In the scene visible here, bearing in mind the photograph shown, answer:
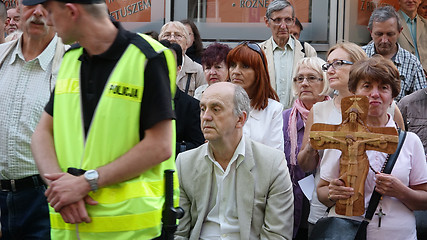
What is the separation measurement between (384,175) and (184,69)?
10.3 ft

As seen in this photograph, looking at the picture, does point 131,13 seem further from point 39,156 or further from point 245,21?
point 39,156

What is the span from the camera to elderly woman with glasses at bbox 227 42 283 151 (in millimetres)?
5449

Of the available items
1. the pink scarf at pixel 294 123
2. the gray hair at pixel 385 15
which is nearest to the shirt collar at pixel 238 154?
the pink scarf at pixel 294 123

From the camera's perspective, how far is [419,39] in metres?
8.11

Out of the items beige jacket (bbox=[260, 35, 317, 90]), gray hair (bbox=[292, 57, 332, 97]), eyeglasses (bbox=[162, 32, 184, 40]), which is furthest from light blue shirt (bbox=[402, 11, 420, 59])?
eyeglasses (bbox=[162, 32, 184, 40])

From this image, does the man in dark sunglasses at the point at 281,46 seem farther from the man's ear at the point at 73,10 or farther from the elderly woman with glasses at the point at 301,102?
the man's ear at the point at 73,10

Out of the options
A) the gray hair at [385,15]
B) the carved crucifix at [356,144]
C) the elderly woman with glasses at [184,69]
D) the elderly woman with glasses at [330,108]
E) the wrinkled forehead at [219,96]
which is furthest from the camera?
the gray hair at [385,15]

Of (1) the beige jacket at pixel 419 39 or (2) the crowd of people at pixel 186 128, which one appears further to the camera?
(1) the beige jacket at pixel 419 39

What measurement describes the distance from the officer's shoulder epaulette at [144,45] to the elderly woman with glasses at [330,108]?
2336mm

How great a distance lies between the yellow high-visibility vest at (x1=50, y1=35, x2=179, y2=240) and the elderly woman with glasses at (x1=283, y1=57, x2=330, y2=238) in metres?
2.81

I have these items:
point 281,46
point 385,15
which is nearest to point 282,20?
point 281,46

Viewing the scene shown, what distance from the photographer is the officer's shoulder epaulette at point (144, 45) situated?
114 inches

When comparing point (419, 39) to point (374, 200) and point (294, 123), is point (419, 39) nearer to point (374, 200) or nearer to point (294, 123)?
point (294, 123)

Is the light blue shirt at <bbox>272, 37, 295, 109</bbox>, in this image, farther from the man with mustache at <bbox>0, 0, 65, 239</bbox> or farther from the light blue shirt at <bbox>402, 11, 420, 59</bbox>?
the man with mustache at <bbox>0, 0, 65, 239</bbox>
